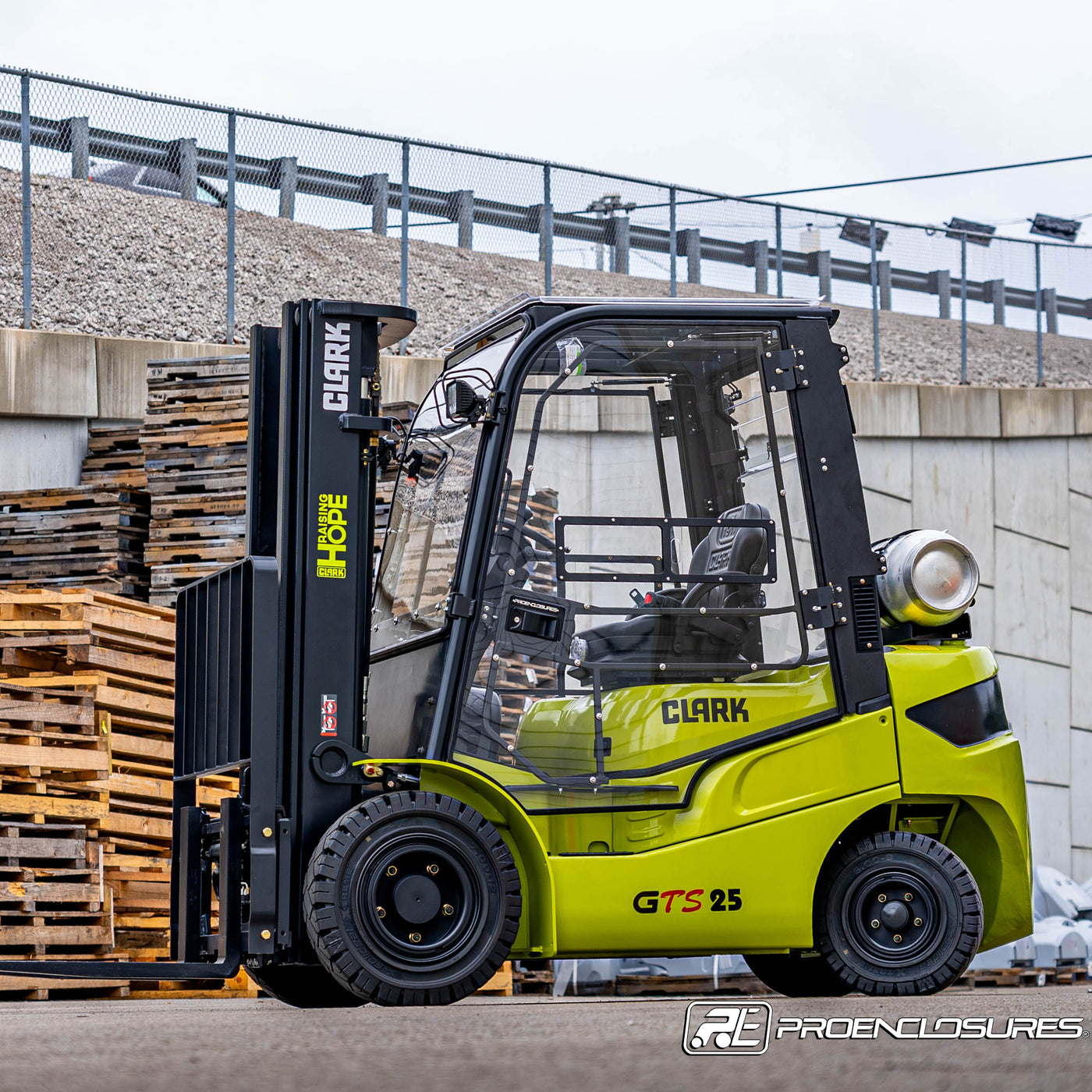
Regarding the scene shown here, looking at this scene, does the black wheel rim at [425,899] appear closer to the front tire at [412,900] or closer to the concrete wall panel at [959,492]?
the front tire at [412,900]

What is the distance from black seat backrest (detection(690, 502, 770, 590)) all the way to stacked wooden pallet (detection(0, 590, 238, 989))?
4056 mm

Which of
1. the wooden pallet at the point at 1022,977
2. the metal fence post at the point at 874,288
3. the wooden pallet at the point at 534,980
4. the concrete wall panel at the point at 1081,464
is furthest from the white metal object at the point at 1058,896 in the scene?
the metal fence post at the point at 874,288

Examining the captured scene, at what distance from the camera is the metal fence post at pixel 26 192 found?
39.5ft

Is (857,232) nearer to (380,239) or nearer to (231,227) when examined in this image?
(380,239)

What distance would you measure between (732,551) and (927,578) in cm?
80

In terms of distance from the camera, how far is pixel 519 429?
17.3 ft

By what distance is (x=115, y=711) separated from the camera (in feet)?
27.3

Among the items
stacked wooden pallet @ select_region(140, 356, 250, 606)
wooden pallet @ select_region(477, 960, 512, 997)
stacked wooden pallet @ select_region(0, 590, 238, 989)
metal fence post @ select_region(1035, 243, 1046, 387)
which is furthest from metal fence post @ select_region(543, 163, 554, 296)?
wooden pallet @ select_region(477, 960, 512, 997)

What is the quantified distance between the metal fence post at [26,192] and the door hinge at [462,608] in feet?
26.1

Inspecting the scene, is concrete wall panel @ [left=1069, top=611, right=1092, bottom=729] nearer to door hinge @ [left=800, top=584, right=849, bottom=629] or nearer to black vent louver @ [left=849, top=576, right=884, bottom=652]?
black vent louver @ [left=849, top=576, right=884, bottom=652]

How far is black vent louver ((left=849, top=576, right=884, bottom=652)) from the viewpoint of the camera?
5.49 metres

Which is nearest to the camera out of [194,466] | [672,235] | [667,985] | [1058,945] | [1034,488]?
[194,466]

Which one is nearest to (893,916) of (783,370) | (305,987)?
(783,370)

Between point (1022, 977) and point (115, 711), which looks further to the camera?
point (1022, 977)
